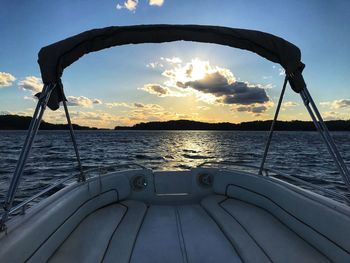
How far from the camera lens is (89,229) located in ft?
12.7

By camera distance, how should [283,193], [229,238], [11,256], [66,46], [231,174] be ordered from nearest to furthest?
[11,256]
[66,46]
[229,238]
[283,193]
[231,174]

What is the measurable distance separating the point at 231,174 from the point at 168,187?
1288 millimetres

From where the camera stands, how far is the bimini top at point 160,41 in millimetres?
3070

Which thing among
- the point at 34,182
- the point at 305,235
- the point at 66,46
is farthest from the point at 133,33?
the point at 34,182

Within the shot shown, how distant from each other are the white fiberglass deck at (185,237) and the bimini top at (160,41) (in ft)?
5.76

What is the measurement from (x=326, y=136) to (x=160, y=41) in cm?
223

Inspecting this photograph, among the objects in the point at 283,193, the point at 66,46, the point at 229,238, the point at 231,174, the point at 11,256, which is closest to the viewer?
the point at 11,256

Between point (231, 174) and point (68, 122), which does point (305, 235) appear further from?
point (68, 122)

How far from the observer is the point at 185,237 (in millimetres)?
3943

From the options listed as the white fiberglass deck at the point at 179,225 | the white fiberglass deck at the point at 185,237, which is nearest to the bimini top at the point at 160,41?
the white fiberglass deck at the point at 179,225

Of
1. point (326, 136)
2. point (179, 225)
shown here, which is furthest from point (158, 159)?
point (326, 136)

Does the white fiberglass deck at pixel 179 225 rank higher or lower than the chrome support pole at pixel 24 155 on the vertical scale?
lower

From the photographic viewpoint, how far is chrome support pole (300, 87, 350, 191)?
2.68 m

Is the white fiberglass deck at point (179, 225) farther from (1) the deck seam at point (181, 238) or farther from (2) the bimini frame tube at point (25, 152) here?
(2) the bimini frame tube at point (25, 152)
